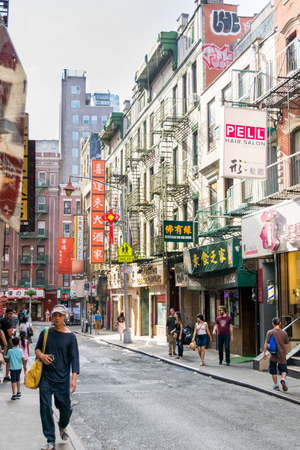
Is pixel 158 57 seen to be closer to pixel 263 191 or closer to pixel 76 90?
pixel 263 191

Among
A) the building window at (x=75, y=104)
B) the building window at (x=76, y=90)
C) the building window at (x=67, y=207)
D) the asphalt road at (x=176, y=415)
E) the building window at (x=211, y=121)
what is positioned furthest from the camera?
the building window at (x=76, y=90)

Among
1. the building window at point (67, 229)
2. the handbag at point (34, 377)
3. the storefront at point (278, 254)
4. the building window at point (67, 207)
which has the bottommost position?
the handbag at point (34, 377)

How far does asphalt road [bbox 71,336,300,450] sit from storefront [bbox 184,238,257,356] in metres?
5.41

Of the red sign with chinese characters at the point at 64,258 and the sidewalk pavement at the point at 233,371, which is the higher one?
the red sign with chinese characters at the point at 64,258

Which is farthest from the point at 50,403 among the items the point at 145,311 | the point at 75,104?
the point at 75,104

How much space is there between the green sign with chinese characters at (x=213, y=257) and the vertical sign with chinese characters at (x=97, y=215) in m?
19.5

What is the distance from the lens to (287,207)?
1656cm

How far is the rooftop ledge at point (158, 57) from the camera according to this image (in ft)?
103

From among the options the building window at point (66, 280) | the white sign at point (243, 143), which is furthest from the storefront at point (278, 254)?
the building window at point (66, 280)

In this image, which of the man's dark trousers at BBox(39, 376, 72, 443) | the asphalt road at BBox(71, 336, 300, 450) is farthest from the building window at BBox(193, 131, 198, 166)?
the man's dark trousers at BBox(39, 376, 72, 443)

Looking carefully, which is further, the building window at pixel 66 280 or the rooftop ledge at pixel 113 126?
the building window at pixel 66 280

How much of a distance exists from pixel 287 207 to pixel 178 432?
9.49m

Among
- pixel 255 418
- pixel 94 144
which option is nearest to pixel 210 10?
pixel 255 418

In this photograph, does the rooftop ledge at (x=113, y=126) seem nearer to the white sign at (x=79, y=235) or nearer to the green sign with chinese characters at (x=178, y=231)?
the white sign at (x=79, y=235)
